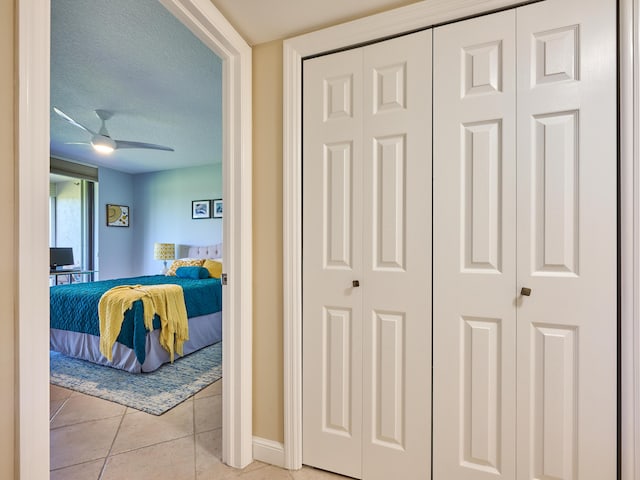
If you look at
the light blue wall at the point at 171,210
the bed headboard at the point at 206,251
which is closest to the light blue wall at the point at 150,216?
the light blue wall at the point at 171,210

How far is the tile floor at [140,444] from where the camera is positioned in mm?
1588

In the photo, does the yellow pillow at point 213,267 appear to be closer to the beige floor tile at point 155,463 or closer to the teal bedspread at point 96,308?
the teal bedspread at point 96,308

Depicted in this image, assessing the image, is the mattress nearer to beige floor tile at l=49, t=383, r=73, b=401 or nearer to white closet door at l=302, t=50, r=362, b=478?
beige floor tile at l=49, t=383, r=73, b=401

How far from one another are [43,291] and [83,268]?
574cm

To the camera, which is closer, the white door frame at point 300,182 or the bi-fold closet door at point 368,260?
the white door frame at point 300,182

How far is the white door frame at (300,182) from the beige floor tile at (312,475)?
34 millimetres

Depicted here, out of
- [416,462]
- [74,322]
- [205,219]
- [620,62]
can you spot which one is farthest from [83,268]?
[620,62]

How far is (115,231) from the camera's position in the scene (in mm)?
5684

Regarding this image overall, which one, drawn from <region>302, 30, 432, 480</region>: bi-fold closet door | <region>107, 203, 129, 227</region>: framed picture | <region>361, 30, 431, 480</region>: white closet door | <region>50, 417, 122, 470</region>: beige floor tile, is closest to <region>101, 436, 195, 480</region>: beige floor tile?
<region>50, 417, 122, 470</region>: beige floor tile

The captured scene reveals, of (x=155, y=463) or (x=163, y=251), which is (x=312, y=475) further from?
(x=163, y=251)

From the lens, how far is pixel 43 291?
82 cm

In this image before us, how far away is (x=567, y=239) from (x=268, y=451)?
1719mm

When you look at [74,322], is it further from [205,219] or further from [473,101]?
[473,101]

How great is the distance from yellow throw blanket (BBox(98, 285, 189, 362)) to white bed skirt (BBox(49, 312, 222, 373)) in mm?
83
